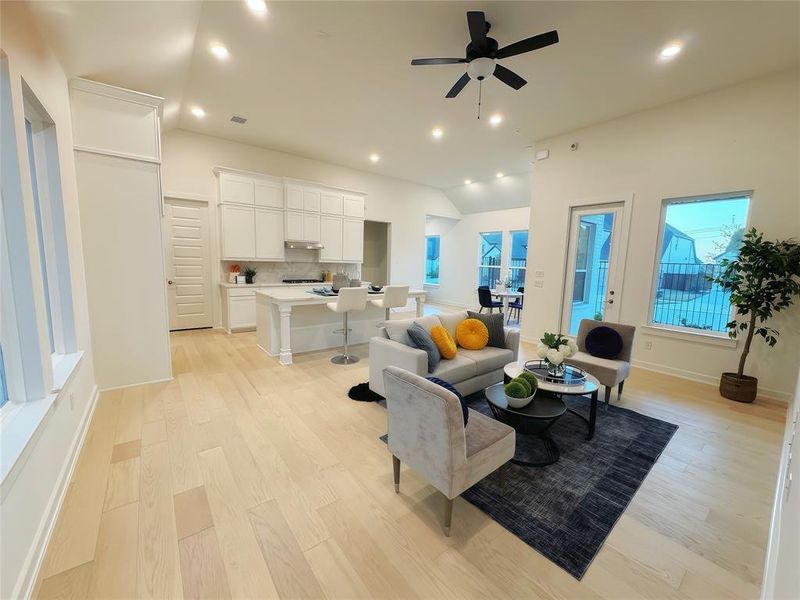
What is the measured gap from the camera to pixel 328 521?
1723mm

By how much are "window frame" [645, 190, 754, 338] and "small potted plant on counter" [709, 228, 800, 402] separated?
0.25 metres

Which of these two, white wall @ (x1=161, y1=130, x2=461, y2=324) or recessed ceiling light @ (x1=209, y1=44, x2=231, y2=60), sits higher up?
recessed ceiling light @ (x1=209, y1=44, x2=231, y2=60)

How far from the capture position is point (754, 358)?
3.53m

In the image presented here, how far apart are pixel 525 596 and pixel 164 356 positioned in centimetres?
379

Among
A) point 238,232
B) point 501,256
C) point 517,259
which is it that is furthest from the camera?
point 501,256

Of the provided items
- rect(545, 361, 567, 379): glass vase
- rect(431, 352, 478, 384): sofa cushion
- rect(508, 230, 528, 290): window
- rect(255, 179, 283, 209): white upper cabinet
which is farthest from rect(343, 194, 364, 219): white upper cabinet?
rect(545, 361, 567, 379): glass vase

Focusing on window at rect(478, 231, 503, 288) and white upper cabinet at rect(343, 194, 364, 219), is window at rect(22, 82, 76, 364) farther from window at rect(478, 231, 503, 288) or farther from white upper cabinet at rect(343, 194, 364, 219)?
window at rect(478, 231, 503, 288)

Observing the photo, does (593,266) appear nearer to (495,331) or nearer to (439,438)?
(495,331)

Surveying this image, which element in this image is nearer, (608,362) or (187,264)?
(608,362)

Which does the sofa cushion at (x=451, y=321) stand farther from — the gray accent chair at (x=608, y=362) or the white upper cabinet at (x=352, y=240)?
the white upper cabinet at (x=352, y=240)

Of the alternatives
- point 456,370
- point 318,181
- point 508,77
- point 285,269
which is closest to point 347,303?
point 456,370

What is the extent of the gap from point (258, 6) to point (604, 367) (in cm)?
432

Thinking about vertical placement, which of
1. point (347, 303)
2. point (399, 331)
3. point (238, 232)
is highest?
point (238, 232)

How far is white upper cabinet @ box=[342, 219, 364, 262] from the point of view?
698 cm
